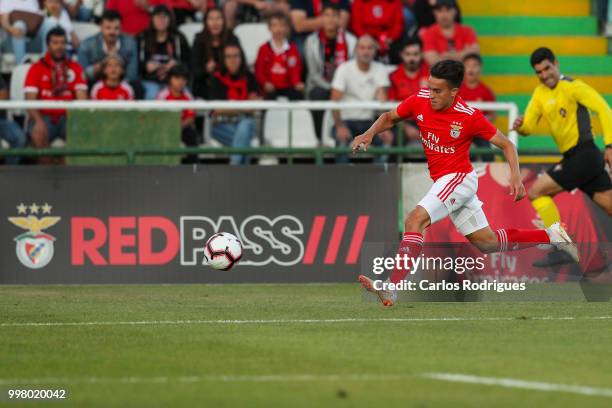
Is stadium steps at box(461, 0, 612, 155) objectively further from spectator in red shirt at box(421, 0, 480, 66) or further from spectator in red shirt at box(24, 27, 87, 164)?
spectator in red shirt at box(24, 27, 87, 164)

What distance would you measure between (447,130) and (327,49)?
735 centimetres

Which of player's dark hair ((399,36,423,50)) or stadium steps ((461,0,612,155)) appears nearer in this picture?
player's dark hair ((399,36,423,50))

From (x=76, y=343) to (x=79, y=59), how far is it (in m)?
9.51

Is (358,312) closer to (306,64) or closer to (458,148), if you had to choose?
(458,148)

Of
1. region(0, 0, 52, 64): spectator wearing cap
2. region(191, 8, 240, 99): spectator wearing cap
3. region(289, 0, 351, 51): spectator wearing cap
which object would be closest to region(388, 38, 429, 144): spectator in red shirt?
region(289, 0, 351, 51): spectator wearing cap

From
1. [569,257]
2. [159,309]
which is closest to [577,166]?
[569,257]

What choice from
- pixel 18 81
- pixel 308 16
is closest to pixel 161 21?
pixel 18 81

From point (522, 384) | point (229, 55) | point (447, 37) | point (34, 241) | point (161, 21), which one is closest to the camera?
point (522, 384)

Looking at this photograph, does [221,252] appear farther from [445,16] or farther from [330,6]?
[445,16]

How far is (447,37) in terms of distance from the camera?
19906 millimetres

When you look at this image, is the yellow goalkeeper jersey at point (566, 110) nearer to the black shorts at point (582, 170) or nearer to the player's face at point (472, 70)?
the black shorts at point (582, 170)

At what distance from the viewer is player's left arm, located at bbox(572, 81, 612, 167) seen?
578 inches

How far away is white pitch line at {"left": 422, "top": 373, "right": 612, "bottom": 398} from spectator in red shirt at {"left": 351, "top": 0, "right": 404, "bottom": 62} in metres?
12.4

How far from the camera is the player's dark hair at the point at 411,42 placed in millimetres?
19152
